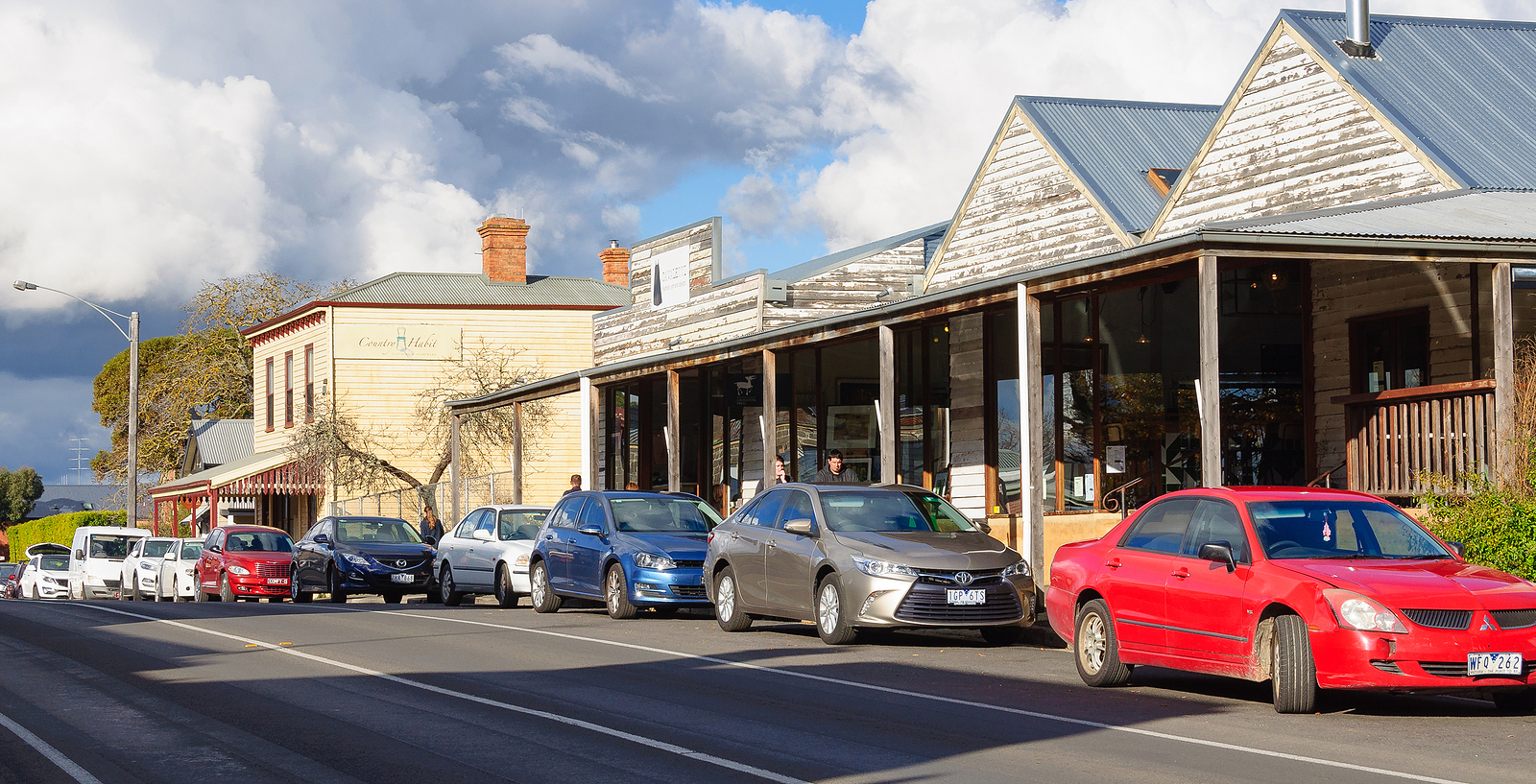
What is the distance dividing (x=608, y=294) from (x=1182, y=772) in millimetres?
41259

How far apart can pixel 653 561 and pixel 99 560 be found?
21.7m

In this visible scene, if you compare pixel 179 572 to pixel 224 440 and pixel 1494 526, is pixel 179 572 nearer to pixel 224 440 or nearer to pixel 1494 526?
pixel 224 440

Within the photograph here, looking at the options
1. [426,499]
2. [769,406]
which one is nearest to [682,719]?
[769,406]

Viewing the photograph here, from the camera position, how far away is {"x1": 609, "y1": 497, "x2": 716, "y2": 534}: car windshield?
19.4 meters

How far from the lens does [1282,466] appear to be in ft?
66.4

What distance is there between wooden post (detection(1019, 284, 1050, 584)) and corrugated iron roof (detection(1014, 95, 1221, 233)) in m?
5.23

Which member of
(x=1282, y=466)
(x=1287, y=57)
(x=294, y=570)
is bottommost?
(x=294, y=570)

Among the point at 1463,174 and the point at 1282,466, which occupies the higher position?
the point at 1463,174

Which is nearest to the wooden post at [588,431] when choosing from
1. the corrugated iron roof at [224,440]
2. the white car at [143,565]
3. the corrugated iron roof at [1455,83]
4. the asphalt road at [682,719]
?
the white car at [143,565]

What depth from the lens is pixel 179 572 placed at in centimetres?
3128

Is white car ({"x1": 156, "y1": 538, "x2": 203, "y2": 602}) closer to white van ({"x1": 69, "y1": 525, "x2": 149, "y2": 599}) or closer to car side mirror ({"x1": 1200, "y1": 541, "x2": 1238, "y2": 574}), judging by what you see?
white van ({"x1": 69, "y1": 525, "x2": 149, "y2": 599})

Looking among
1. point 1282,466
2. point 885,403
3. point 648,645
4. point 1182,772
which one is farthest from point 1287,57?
point 1182,772

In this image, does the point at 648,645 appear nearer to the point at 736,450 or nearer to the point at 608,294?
the point at 736,450

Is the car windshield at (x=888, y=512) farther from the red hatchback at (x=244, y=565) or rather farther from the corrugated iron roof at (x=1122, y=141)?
the red hatchback at (x=244, y=565)
